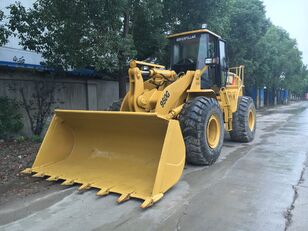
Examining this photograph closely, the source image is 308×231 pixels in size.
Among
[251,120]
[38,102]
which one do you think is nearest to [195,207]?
[251,120]

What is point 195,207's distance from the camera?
457 cm

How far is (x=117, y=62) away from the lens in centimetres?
951

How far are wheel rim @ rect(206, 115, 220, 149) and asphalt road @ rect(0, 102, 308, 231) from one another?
0.69 meters

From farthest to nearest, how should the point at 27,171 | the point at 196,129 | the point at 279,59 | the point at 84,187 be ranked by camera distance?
the point at 279,59 < the point at 196,129 < the point at 27,171 < the point at 84,187

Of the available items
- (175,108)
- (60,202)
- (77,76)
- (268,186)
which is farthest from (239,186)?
(77,76)

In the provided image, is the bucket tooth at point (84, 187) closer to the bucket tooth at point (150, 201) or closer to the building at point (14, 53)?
the bucket tooth at point (150, 201)

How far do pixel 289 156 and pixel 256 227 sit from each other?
4374 millimetres

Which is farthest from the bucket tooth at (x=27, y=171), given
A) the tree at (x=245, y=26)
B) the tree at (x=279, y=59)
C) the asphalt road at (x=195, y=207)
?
the tree at (x=279, y=59)

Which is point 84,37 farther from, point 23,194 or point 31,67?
point 23,194

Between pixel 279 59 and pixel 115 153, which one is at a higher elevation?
pixel 279 59

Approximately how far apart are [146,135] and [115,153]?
0.65 m

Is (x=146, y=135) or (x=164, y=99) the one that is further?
(x=164, y=99)

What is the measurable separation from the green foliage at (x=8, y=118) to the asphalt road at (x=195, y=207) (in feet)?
15.7

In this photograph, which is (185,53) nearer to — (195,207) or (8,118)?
(195,207)
